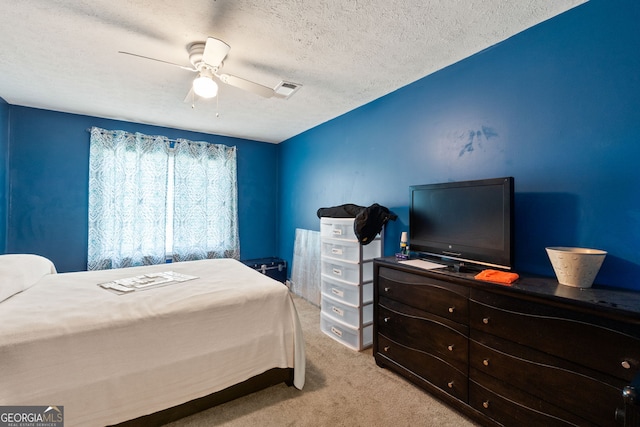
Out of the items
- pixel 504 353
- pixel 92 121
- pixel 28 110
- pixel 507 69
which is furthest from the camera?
pixel 92 121

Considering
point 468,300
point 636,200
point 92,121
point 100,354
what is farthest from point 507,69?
point 92,121

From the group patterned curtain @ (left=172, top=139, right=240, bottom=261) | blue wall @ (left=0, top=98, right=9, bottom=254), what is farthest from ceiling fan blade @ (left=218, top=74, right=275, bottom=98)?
blue wall @ (left=0, top=98, right=9, bottom=254)

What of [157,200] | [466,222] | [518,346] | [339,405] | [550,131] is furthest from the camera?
[157,200]

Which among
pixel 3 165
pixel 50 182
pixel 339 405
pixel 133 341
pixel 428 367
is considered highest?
pixel 3 165

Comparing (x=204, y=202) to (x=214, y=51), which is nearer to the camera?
(x=214, y=51)

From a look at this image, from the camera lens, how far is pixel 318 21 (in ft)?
5.85

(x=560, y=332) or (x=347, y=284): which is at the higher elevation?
(x=560, y=332)

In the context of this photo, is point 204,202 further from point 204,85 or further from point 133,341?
point 133,341

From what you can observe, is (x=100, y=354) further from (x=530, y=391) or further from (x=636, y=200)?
(x=636, y=200)

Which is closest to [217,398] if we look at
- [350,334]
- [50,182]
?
[350,334]

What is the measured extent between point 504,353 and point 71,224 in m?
4.71

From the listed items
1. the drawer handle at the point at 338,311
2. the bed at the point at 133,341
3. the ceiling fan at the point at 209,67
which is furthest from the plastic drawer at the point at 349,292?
the ceiling fan at the point at 209,67

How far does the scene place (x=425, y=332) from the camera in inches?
77.8

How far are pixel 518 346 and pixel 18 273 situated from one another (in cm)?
325
